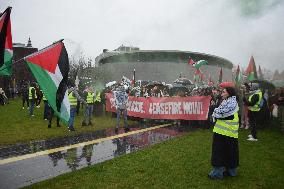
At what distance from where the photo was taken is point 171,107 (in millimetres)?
15031

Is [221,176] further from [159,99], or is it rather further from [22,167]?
[159,99]

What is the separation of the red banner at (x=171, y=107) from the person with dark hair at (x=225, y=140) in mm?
7309

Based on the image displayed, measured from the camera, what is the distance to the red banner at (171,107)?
14.0m

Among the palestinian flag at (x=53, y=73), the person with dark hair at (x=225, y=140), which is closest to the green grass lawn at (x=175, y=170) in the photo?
the person with dark hair at (x=225, y=140)

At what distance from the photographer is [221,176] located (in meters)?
6.47

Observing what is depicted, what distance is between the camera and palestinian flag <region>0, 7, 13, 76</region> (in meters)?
6.43

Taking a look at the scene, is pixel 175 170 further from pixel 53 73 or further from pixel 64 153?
pixel 53 73

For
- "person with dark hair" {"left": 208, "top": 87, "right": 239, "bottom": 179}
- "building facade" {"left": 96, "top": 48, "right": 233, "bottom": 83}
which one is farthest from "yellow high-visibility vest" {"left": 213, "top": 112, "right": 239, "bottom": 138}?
"building facade" {"left": 96, "top": 48, "right": 233, "bottom": 83}

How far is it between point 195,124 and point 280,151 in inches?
234

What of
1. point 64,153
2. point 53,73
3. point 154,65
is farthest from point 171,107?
point 154,65

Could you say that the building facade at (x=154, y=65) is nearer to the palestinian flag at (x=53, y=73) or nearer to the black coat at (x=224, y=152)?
the palestinian flag at (x=53, y=73)

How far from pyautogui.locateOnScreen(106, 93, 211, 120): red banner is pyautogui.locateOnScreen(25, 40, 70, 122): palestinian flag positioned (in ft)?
25.5

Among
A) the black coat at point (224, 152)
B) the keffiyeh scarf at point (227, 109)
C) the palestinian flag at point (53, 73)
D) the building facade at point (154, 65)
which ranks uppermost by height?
the building facade at point (154, 65)

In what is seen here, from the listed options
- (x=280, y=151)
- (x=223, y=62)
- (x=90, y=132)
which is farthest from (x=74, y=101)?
(x=223, y=62)
